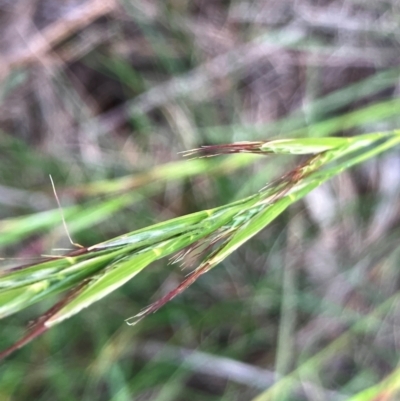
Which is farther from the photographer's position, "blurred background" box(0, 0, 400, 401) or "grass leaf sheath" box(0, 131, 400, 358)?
"blurred background" box(0, 0, 400, 401)

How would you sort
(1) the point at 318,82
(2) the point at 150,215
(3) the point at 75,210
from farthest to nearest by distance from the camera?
(1) the point at 318,82, (2) the point at 150,215, (3) the point at 75,210

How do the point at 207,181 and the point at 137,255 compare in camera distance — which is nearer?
the point at 137,255

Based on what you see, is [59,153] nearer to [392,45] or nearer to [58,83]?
[58,83]

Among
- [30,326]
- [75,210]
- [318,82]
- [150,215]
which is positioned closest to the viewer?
[30,326]

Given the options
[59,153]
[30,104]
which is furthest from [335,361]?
[30,104]
